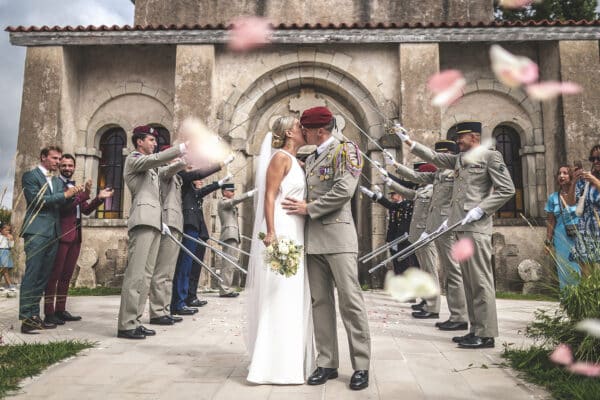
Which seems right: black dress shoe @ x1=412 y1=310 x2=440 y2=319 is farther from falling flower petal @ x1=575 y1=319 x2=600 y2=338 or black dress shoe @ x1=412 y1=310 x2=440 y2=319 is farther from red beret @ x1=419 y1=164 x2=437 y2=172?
falling flower petal @ x1=575 y1=319 x2=600 y2=338

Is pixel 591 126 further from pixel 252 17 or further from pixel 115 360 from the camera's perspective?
pixel 115 360

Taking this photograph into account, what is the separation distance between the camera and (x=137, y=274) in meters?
5.65

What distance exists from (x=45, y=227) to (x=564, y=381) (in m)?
5.65

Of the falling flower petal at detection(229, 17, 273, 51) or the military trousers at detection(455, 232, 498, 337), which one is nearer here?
the military trousers at detection(455, 232, 498, 337)

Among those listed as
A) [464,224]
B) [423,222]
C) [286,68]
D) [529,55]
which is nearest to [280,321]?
[464,224]

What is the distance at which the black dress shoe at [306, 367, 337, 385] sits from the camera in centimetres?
378

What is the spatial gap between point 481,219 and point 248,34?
27.7 feet

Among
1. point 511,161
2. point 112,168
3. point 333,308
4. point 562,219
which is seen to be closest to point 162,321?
point 333,308

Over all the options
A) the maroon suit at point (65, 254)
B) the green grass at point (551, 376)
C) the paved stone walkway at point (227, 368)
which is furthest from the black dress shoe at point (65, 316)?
the green grass at point (551, 376)

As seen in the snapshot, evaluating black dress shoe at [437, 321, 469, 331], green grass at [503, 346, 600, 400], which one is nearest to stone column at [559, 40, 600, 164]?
black dress shoe at [437, 321, 469, 331]

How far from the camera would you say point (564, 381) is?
3.67 m

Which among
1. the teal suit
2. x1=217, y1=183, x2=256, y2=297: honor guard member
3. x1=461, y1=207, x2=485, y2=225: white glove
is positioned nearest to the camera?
x1=461, y1=207, x2=485, y2=225: white glove

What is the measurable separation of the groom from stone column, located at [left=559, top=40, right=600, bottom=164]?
836 centimetres

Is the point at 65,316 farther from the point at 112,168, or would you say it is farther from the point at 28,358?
the point at 112,168
